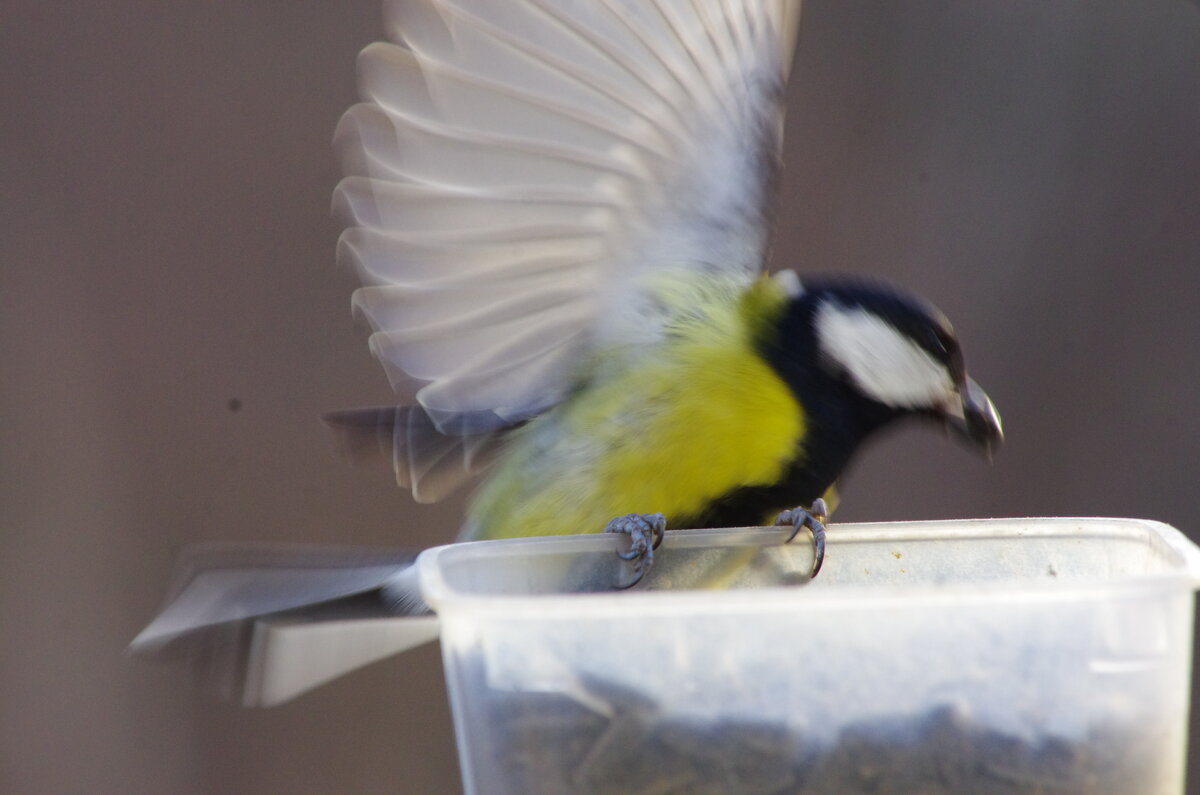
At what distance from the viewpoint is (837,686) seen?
376mm

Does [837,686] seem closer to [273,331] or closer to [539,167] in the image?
[539,167]

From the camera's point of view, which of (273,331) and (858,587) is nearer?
(858,587)

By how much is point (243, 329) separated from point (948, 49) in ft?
2.47

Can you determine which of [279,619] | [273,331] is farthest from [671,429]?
[273,331]

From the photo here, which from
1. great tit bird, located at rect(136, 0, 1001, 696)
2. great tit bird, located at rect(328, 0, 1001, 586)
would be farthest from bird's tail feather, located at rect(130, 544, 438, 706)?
great tit bird, located at rect(328, 0, 1001, 586)

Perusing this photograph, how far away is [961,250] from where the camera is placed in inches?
47.9

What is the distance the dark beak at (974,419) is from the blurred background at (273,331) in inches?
19.0

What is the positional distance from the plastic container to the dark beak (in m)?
0.32

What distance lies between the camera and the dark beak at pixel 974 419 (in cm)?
71

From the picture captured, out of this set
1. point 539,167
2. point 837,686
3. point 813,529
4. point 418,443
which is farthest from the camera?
point 418,443

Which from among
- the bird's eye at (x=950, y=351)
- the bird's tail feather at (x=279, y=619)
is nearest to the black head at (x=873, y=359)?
the bird's eye at (x=950, y=351)

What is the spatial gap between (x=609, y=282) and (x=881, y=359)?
0.17 m

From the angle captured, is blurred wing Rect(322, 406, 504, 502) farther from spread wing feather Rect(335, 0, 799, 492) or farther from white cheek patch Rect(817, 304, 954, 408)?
white cheek patch Rect(817, 304, 954, 408)

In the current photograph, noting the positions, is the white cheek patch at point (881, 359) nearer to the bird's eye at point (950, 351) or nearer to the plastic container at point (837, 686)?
the bird's eye at point (950, 351)
